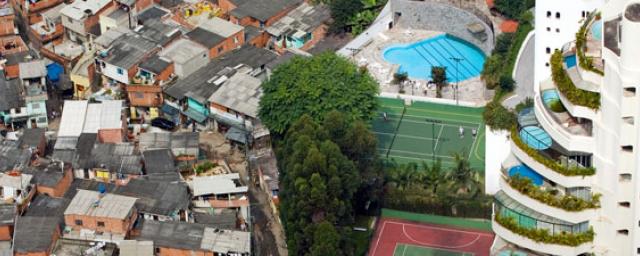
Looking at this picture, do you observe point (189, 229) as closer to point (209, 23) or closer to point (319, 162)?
point (319, 162)

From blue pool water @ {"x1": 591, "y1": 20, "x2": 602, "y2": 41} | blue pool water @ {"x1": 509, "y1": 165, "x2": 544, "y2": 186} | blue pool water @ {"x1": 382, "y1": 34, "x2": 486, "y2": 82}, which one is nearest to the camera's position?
blue pool water @ {"x1": 591, "y1": 20, "x2": 602, "y2": 41}

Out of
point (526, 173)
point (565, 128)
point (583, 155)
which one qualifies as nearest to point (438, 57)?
point (526, 173)

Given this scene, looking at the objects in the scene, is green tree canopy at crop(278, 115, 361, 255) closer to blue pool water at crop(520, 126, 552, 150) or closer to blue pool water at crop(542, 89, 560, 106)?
blue pool water at crop(520, 126, 552, 150)

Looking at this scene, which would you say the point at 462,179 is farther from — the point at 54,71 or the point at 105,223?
the point at 54,71

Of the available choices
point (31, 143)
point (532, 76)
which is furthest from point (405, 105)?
point (31, 143)

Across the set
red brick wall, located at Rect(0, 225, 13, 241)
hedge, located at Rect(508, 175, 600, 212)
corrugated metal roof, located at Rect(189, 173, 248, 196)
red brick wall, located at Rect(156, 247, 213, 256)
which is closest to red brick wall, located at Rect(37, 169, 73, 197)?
red brick wall, located at Rect(0, 225, 13, 241)
